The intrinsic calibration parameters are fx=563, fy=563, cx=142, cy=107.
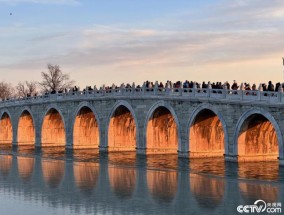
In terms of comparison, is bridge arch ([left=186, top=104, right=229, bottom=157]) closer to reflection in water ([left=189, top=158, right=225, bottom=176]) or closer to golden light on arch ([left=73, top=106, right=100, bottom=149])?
reflection in water ([left=189, top=158, right=225, bottom=176])

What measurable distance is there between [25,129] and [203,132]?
3110 centimetres

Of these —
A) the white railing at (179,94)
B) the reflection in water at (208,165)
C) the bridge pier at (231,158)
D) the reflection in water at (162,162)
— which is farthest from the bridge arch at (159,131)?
the bridge pier at (231,158)

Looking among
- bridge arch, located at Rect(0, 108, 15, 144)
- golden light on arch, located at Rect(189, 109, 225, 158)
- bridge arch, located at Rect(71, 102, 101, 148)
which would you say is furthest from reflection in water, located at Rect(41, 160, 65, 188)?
bridge arch, located at Rect(0, 108, 15, 144)

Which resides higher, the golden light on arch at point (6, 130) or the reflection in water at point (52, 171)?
the golden light on arch at point (6, 130)

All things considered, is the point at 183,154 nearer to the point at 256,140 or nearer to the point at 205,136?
the point at 205,136

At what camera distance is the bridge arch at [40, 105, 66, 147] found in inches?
2377

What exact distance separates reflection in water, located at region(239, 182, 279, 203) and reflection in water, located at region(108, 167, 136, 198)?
503cm

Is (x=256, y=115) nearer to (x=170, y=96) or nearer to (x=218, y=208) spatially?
(x=170, y=96)

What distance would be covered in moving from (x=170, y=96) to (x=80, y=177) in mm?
13204

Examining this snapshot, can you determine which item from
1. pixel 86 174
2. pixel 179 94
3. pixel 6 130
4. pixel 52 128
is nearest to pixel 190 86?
pixel 179 94

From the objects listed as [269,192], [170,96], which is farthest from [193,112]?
[269,192]

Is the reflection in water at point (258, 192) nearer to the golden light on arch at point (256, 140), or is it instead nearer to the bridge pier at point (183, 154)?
the golden light on arch at point (256, 140)

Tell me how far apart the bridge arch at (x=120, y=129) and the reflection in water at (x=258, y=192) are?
2316 cm

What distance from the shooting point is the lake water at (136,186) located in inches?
850
